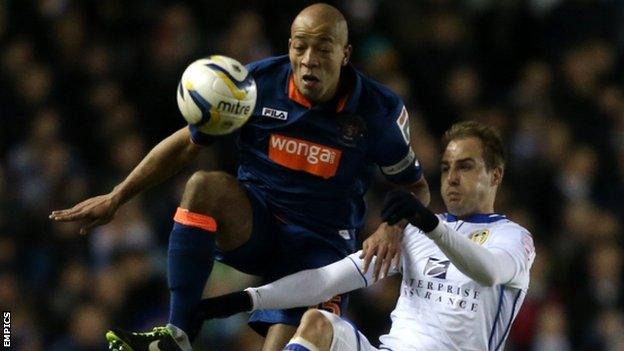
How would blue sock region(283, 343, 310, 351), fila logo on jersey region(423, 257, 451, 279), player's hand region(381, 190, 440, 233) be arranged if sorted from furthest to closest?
1. fila logo on jersey region(423, 257, 451, 279)
2. blue sock region(283, 343, 310, 351)
3. player's hand region(381, 190, 440, 233)

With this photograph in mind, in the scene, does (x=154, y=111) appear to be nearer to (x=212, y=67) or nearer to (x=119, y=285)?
(x=119, y=285)

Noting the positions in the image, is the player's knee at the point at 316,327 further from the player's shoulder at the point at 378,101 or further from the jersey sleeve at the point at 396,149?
the player's shoulder at the point at 378,101

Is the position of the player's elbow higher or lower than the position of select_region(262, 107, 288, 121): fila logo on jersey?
lower

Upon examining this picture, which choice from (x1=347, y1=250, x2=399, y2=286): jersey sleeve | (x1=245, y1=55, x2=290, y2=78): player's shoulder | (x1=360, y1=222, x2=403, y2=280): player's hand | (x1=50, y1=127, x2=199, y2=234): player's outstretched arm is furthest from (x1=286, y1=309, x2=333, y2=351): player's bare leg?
(x1=245, y1=55, x2=290, y2=78): player's shoulder

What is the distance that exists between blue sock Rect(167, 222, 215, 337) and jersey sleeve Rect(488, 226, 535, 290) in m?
1.24

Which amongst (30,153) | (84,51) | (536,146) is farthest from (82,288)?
(536,146)

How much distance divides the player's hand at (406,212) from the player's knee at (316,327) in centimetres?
60

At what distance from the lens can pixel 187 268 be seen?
7012mm

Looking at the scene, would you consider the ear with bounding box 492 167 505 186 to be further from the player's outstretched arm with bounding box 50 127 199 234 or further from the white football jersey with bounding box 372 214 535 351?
the player's outstretched arm with bounding box 50 127 199 234

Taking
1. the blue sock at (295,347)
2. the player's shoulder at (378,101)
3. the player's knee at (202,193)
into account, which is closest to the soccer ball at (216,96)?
the player's knee at (202,193)

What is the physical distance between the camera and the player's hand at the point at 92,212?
718 cm

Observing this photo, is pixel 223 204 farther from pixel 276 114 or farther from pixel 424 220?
pixel 424 220

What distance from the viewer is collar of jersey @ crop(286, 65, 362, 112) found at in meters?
7.39

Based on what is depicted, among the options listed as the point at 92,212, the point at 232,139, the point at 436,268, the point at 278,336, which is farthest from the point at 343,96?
the point at 232,139
